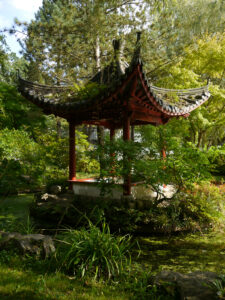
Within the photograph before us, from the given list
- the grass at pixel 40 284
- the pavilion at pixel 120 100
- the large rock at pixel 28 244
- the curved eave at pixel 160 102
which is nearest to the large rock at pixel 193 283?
the grass at pixel 40 284

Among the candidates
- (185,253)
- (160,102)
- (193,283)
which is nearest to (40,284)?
(193,283)

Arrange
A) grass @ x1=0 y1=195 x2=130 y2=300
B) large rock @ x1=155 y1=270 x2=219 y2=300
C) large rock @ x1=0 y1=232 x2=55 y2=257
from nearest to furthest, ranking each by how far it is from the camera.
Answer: large rock @ x1=155 y1=270 x2=219 y2=300 → grass @ x1=0 y1=195 x2=130 y2=300 → large rock @ x1=0 y1=232 x2=55 y2=257

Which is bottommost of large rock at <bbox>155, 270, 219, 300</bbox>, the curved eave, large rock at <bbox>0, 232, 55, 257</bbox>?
large rock at <bbox>155, 270, 219, 300</bbox>

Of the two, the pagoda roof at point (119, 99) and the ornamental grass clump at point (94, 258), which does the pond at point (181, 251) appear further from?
the pagoda roof at point (119, 99)

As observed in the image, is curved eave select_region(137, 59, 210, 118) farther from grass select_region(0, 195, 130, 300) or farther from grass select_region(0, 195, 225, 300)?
grass select_region(0, 195, 130, 300)

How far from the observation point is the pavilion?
17.4ft

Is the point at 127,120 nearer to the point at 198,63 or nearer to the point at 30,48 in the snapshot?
the point at 30,48

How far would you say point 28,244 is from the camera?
3721mm

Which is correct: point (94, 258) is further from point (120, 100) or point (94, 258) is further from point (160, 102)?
point (160, 102)

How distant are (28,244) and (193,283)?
2.19m

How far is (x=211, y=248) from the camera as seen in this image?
484 cm

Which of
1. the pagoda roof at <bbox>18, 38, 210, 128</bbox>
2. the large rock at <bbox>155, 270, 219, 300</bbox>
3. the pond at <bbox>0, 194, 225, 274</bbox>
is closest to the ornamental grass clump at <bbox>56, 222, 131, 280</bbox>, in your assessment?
the large rock at <bbox>155, 270, 219, 300</bbox>

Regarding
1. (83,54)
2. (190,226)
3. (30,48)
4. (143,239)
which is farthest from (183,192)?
(30,48)

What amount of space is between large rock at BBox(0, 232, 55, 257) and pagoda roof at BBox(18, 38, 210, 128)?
3.11m
